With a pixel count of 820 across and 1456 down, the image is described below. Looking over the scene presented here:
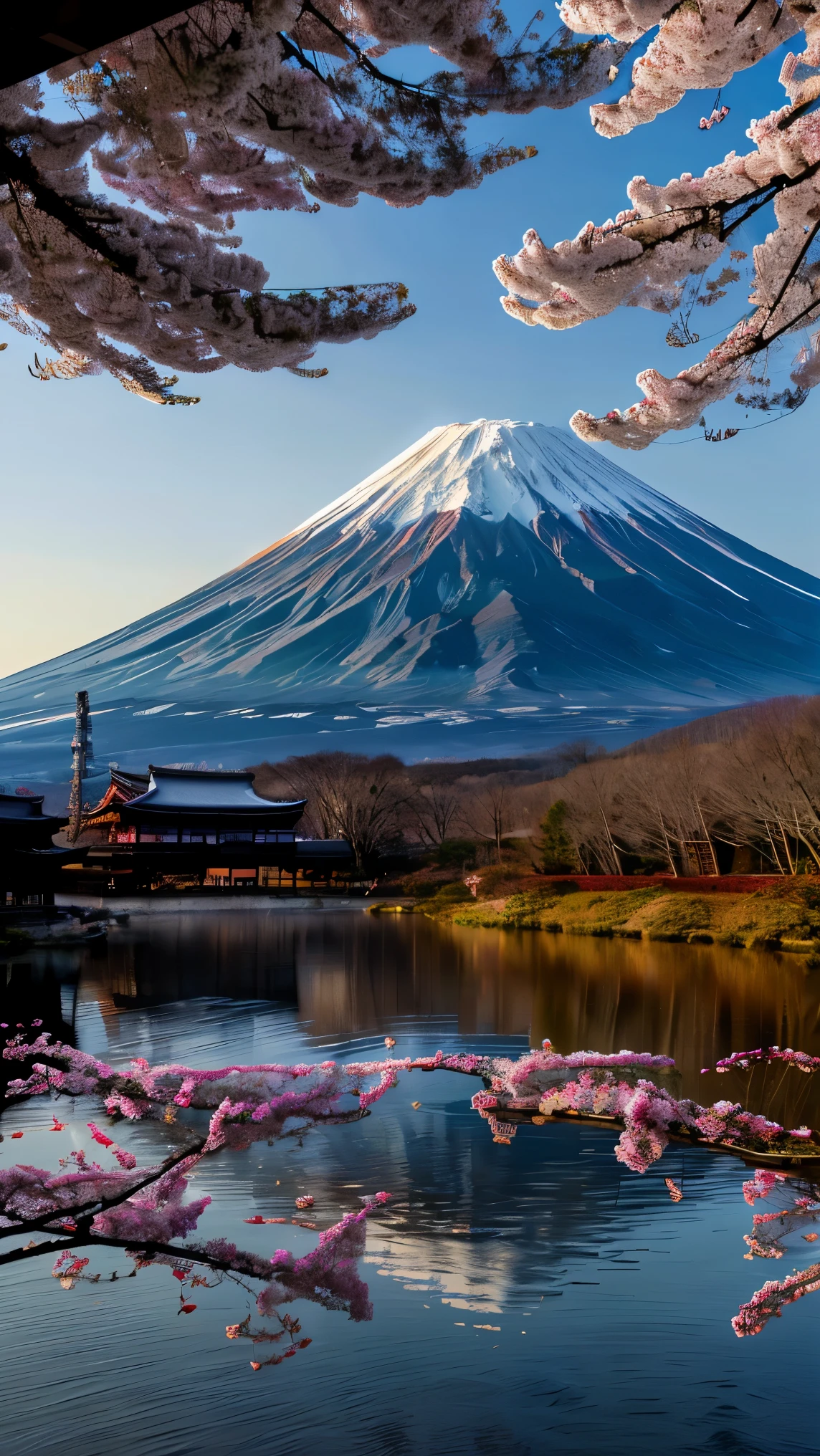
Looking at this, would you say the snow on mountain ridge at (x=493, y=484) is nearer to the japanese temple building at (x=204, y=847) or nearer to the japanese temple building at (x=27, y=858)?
the japanese temple building at (x=204, y=847)

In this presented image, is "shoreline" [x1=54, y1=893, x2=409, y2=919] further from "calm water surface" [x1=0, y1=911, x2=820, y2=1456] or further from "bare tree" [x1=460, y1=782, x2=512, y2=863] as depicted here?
"calm water surface" [x1=0, y1=911, x2=820, y2=1456]

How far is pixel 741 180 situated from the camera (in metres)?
1.81

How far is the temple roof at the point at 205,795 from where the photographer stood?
15.7 m

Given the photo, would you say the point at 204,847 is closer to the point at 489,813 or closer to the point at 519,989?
the point at 489,813

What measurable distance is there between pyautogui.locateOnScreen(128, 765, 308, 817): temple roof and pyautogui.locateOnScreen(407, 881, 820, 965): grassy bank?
410 centimetres

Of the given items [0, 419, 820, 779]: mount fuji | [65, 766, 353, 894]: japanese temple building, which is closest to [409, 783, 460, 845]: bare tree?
[65, 766, 353, 894]: japanese temple building

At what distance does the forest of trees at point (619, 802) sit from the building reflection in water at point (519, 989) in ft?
9.56

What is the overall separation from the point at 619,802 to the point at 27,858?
29.3ft

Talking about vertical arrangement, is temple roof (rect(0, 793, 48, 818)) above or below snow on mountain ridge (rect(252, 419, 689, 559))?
below

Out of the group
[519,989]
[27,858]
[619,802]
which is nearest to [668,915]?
[619,802]

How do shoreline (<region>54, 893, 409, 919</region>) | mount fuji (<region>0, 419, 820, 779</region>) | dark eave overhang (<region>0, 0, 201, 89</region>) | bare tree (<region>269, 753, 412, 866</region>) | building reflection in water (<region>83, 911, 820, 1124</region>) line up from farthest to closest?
mount fuji (<region>0, 419, 820, 779</region>), bare tree (<region>269, 753, 412, 866</region>), shoreline (<region>54, 893, 409, 919</region>), building reflection in water (<region>83, 911, 820, 1124</region>), dark eave overhang (<region>0, 0, 201, 89</region>)

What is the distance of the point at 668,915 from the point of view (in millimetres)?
10242

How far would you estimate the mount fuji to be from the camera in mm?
27219

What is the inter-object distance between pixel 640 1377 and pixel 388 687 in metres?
27.0
